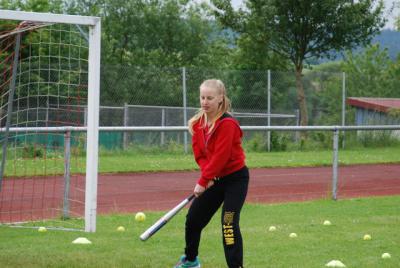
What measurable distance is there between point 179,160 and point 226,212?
12591 millimetres

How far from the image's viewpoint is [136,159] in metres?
20.3

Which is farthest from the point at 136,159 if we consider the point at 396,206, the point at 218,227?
the point at 218,227

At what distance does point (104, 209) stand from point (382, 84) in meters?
27.9

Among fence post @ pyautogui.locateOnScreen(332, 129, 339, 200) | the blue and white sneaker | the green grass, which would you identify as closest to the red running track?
fence post @ pyautogui.locateOnScreen(332, 129, 339, 200)

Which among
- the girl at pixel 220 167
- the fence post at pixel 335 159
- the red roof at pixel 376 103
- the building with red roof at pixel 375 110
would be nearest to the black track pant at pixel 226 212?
the girl at pixel 220 167

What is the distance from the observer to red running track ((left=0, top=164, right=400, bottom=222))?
1181 centimetres

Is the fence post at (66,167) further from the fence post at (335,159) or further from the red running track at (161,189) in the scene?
the fence post at (335,159)

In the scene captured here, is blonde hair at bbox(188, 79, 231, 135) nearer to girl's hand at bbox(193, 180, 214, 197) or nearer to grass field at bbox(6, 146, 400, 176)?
girl's hand at bbox(193, 180, 214, 197)

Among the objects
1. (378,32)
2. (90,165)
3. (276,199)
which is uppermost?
(378,32)

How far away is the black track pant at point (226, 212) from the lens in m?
6.86

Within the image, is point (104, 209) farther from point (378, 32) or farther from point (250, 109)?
point (378, 32)

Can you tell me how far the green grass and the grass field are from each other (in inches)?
159

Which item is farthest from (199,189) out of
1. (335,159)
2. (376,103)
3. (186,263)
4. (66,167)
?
(376,103)

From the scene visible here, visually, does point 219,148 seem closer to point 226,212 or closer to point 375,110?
point 226,212
